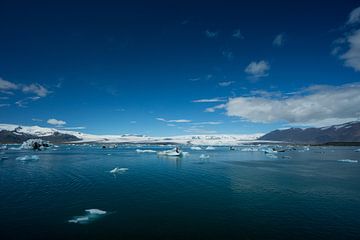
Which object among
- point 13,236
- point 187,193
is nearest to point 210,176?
point 187,193

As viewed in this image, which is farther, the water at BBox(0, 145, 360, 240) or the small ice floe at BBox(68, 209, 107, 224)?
the small ice floe at BBox(68, 209, 107, 224)

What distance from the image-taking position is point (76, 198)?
16.7 meters

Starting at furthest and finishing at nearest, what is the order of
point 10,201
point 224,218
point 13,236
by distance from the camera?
point 10,201, point 224,218, point 13,236

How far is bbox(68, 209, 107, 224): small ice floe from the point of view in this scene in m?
12.2

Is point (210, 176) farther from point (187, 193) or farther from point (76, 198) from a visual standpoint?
point (76, 198)

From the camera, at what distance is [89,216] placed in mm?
12898

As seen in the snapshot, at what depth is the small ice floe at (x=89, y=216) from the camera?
12195mm

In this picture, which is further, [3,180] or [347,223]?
[3,180]

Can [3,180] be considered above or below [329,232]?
above

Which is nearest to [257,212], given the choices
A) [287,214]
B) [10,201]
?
[287,214]

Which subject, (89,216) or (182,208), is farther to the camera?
(182,208)

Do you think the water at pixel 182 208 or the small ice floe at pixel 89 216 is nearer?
the water at pixel 182 208

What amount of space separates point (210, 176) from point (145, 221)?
14.9 meters

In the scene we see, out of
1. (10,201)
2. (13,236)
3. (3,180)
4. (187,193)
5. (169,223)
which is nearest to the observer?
(13,236)
